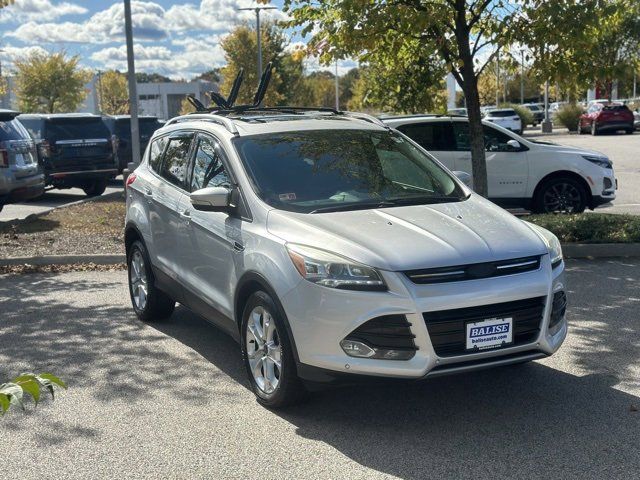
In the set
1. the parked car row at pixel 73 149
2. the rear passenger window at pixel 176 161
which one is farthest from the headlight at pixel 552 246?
the parked car row at pixel 73 149

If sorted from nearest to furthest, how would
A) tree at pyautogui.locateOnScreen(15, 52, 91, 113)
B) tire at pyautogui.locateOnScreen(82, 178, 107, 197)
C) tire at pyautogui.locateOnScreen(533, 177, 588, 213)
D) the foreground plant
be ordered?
the foreground plant < tire at pyautogui.locateOnScreen(533, 177, 588, 213) < tire at pyautogui.locateOnScreen(82, 178, 107, 197) < tree at pyautogui.locateOnScreen(15, 52, 91, 113)

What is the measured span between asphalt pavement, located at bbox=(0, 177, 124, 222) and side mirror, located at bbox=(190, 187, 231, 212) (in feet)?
34.1

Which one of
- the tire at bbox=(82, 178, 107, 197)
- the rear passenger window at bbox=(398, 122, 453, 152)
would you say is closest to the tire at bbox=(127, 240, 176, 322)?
the rear passenger window at bbox=(398, 122, 453, 152)

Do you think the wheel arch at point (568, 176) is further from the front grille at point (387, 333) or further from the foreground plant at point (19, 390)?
the foreground plant at point (19, 390)

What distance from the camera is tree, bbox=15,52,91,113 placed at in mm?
55719

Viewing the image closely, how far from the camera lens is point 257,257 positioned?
5.07 metres

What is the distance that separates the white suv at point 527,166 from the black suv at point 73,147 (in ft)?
27.6

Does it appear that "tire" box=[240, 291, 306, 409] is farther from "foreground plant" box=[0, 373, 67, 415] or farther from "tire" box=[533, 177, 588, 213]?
"tire" box=[533, 177, 588, 213]

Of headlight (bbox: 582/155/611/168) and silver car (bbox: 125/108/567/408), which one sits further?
headlight (bbox: 582/155/611/168)

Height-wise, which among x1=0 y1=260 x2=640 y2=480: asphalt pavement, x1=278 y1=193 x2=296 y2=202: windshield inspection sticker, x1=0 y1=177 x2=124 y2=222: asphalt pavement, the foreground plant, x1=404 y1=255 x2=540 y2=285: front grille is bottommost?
x1=0 y1=260 x2=640 y2=480: asphalt pavement

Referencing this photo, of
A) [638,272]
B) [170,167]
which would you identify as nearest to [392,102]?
[638,272]

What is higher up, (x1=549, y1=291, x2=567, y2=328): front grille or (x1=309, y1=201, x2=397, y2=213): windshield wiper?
(x1=309, y1=201, x2=397, y2=213): windshield wiper

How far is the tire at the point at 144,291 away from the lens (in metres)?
7.24

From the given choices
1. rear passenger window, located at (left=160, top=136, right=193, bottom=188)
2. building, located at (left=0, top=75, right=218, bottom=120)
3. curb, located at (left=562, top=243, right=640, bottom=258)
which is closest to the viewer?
rear passenger window, located at (left=160, top=136, right=193, bottom=188)
